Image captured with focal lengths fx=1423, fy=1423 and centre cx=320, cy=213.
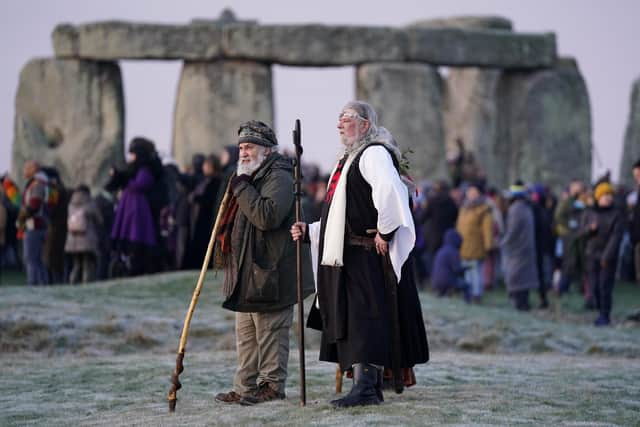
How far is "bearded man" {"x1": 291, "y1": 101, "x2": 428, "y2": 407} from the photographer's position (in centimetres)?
900

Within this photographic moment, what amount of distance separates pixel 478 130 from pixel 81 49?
1442 centimetres

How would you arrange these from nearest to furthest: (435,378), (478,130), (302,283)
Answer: (302,283), (435,378), (478,130)

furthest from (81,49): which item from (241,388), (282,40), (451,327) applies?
(241,388)

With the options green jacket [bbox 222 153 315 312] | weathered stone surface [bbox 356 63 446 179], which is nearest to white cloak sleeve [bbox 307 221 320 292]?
green jacket [bbox 222 153 315 312]

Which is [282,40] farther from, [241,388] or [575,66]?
[241,388]

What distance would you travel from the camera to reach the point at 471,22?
1422 inches

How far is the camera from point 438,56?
2752 centimetres

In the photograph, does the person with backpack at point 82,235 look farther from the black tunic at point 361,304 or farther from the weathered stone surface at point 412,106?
the black tunic at point 361,304

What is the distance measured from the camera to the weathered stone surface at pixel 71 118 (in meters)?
26.8

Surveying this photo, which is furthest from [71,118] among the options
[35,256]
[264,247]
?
[264,247]

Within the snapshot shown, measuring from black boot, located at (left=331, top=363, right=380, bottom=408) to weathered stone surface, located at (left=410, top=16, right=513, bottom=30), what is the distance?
89.1 ft

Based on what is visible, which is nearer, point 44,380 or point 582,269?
point 44,380

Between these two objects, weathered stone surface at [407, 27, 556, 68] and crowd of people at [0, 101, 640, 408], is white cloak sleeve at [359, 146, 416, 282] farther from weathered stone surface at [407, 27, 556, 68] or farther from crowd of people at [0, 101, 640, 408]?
weathered stone surface at [407, 27, 556, 68]

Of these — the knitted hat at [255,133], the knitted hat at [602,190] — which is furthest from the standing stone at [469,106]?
the knitted hat at [255,133]
